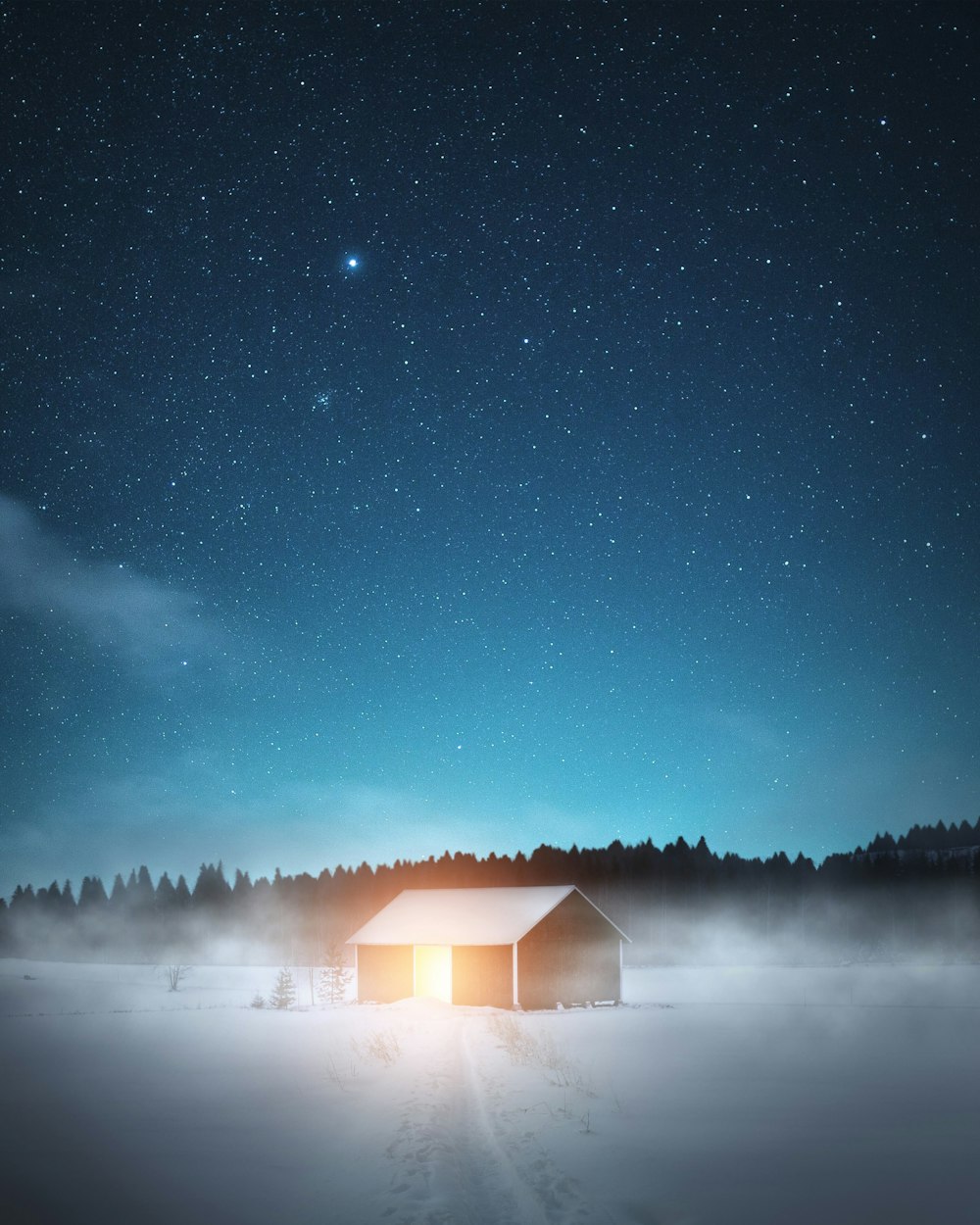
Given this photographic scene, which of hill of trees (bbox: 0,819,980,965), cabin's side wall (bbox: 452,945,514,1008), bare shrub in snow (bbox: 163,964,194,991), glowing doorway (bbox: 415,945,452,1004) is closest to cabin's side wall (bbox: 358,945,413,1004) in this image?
glowing doorway (bbox: 415,945,452,1004)

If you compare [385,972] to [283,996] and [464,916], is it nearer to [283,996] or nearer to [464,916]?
[464,916]

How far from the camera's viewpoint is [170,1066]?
25109 millimetres

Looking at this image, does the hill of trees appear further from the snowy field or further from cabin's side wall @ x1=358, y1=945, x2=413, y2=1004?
the snowy field

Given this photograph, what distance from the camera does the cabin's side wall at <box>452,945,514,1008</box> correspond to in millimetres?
39188

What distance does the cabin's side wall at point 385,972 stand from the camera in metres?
43.1

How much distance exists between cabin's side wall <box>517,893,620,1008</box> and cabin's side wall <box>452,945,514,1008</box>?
543 millimetres

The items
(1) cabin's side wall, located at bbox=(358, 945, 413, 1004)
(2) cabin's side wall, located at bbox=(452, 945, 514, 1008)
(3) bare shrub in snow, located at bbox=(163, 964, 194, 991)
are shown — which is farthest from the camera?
(3) bare shrub in snow, located at bbox=(163, 964, 194, 991)

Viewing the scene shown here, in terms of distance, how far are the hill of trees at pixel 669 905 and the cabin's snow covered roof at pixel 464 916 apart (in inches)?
1626

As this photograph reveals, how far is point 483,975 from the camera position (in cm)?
3988

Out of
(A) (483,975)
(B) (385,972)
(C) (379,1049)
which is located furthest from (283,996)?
(C) (379,1049)

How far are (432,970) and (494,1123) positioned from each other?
31.7 metres

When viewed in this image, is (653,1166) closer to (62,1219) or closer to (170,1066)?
(62,1219)

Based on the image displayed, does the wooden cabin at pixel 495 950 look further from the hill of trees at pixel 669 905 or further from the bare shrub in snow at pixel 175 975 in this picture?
the hill of trees at pixel 669 905

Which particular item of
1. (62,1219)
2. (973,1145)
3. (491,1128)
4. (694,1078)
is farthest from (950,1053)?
(62,1219)
